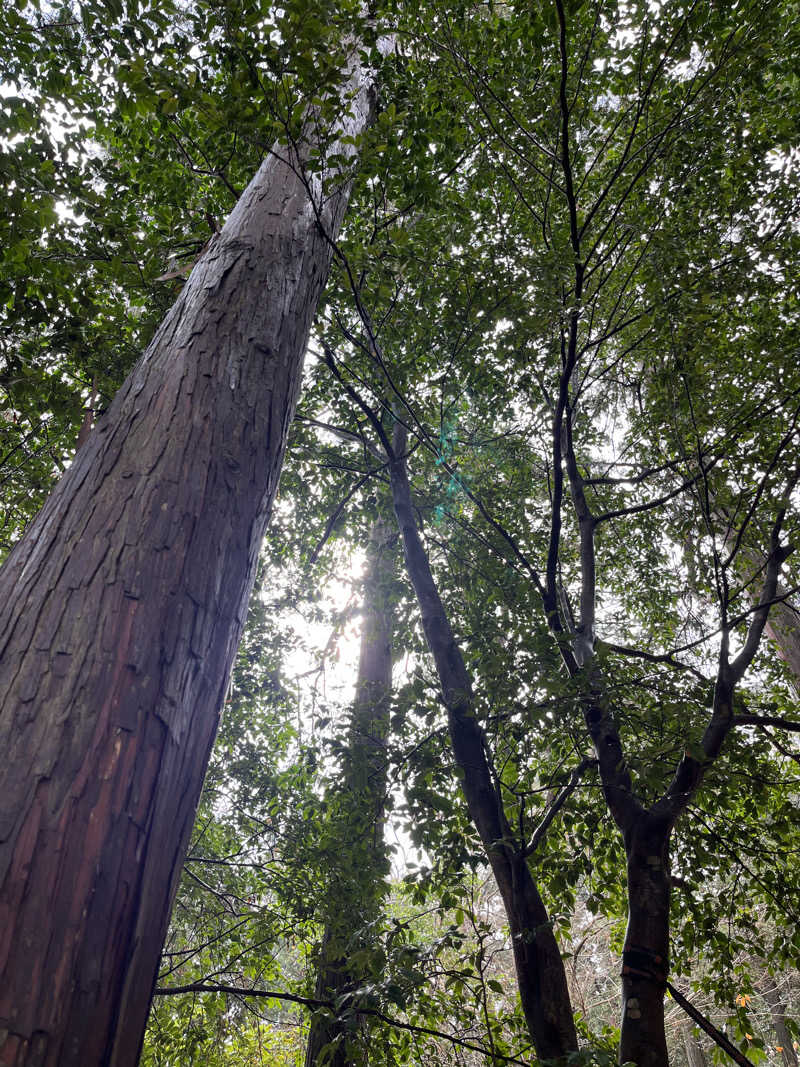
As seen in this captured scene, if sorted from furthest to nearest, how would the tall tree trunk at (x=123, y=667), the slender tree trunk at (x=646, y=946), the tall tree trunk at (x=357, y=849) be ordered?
the tall tree trunk at (x=357, y=849) < the slender tree trunk at (x=646, y=946) < the tall tree trunk at (x=123, y=667)

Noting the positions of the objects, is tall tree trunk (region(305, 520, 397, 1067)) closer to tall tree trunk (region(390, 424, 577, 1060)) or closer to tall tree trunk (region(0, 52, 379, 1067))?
tall tree trunk (region(390, 424, 577, 1060))

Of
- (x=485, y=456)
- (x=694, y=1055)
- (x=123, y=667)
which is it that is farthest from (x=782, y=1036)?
(x=123, y=667)

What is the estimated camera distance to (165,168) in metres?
4.28

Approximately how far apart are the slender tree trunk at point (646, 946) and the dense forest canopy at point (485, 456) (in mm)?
10

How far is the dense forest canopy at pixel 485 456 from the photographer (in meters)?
2.27

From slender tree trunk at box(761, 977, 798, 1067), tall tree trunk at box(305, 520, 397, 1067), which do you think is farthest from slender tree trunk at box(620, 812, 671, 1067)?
slender tree trunk at box(761, 977, 798, 1067)

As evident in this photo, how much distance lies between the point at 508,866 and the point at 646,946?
22.8 inches

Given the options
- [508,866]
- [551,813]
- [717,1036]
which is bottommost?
[717,1036]

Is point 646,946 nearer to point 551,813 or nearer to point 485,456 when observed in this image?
point 551,813

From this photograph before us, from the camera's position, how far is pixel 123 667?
91cm

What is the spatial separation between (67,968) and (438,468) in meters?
4.76

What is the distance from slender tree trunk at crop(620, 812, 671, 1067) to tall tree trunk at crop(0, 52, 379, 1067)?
1961mm

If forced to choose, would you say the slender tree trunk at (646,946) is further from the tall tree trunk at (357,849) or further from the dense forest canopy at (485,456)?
the tall tree trunk at (357,849)

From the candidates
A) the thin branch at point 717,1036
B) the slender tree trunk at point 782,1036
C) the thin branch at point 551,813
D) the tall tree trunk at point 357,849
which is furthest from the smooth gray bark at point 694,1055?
the thin branch at point 551,813
